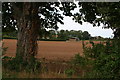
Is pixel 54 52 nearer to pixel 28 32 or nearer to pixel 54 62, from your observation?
pixel 54 62

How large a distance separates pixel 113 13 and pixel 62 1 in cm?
827

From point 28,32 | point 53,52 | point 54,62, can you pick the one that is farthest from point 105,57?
point 53,52

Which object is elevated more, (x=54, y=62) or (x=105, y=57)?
(x=105, y=57)

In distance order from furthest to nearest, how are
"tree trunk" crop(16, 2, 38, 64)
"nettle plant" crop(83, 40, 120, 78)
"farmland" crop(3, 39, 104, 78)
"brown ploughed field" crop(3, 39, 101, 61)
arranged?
"brown ploughed field" crop(3, 39, 101, 61)
"tree trunk" crop(16, 2, 38, 64)
"farmland" crop(3, 39, 104, 78)
"nettle plant" crop(83, 40, 120, 78)

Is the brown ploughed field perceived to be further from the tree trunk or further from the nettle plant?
the tree trunk

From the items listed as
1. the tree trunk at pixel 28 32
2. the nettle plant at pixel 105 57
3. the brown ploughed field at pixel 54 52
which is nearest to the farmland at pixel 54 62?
the brown ploughed field at pixel 54 52

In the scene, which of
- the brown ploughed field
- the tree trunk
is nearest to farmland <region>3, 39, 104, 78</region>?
the brown ploughed field

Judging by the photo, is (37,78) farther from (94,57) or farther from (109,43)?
(109,43)

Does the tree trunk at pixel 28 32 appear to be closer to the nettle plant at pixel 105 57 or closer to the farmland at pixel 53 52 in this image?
the farmland at pixel 53 52

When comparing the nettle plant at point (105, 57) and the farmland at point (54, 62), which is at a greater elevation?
the nettle plant at point (105, 57)

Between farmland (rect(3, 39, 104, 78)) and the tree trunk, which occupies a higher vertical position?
the tree trunk

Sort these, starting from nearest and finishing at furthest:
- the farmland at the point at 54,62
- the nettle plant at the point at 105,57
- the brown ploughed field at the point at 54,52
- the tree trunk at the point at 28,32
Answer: the nettle plant at the point at 105,57 → the farmland at the point at 54,62 → the tree trunk at the point at 28,32 → the brown ploughed field at the point at 54,52

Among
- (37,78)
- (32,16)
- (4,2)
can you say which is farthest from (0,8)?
(37,78)

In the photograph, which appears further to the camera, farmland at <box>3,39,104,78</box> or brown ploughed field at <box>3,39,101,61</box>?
brown ploughed field at <box>3,39,101,61</box>
